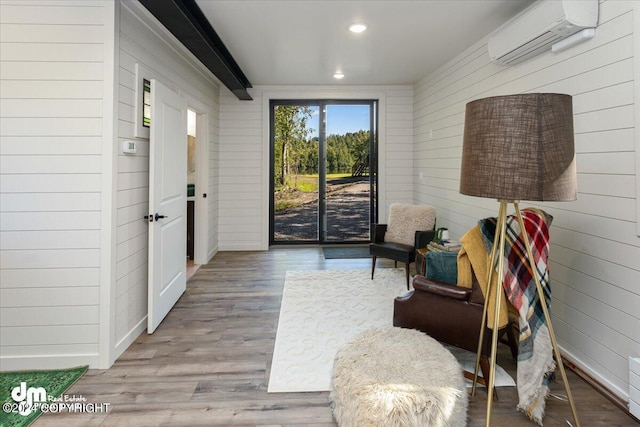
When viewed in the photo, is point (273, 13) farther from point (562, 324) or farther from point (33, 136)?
point (562, 324)

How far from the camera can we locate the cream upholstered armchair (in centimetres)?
384

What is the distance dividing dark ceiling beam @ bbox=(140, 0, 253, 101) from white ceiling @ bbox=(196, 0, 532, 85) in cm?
8

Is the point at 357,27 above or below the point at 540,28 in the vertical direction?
above

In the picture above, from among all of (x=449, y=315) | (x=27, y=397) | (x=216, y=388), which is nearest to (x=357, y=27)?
(x=449, y=315)

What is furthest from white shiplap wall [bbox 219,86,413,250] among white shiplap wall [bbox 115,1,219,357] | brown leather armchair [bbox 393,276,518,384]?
brown leather armchair [bbox 393,276,518,384]

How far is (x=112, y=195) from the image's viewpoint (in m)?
2.26

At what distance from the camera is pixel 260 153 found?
5.49 meters

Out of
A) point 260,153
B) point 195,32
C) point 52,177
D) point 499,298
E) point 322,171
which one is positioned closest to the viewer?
point 499,298

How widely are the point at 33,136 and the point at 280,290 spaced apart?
8.07 ft

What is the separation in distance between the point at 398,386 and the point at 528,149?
1176 millimetres

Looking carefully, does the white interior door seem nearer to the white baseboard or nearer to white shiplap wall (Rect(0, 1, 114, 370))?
the white baseboard

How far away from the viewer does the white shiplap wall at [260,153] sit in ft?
17.8

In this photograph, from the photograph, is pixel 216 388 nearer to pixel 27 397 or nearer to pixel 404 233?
pixel 27 397

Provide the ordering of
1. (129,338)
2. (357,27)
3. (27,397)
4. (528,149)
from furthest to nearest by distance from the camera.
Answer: (357,27), (129,338), (27,397), (528,149)
